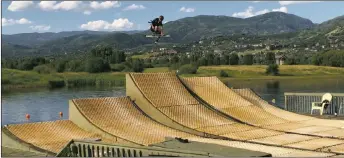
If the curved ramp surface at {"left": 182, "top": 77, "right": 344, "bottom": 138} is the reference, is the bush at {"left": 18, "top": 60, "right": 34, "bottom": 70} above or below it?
below

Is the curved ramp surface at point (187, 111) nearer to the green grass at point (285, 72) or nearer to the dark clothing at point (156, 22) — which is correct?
the dark clothing at point (156, 22)

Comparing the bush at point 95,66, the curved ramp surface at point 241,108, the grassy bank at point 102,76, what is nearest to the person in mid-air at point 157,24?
the curved ramp surface at point 241,108

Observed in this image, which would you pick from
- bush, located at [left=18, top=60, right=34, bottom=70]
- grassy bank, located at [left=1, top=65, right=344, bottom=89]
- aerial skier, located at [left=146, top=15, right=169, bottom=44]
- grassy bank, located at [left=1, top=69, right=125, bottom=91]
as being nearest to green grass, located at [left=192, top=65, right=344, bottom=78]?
grassy bank, located at [left=1, top=65, right=344, bottom=89]

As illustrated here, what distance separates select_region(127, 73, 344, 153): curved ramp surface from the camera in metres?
17.7

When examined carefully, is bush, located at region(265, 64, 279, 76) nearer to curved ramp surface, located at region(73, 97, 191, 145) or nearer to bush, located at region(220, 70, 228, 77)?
bush, located at region(220, 70, 228, 77)

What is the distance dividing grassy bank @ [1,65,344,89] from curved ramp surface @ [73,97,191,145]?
224 feet

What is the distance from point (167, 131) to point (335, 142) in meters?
5.30

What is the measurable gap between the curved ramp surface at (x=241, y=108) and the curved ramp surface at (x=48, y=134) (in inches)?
240

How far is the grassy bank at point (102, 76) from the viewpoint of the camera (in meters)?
92.8

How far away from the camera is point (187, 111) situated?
19.8 m

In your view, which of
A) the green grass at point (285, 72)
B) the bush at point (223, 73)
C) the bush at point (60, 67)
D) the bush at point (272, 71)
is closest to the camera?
the bush at point (223, 73)

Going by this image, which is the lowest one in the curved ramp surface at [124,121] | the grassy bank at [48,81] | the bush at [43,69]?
the grassy bank at [48,81]

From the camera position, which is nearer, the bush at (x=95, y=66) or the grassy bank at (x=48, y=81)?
the grassy bank at (x=48, y=81)

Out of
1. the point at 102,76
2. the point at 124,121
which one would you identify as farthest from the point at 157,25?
the point at 102,76
